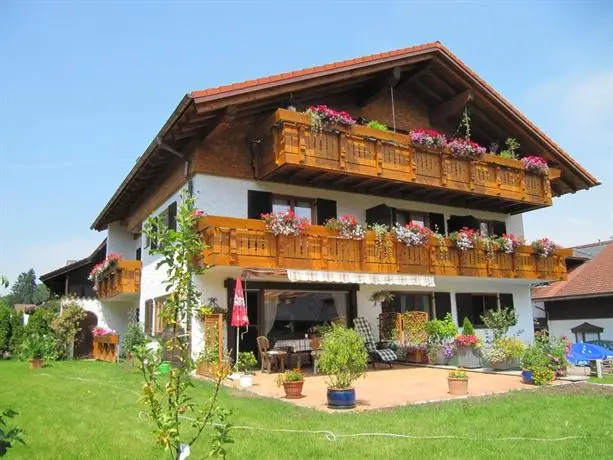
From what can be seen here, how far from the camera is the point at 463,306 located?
1977 centimetres

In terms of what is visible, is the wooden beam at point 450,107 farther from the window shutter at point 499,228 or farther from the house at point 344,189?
the window shutter at point 499,228

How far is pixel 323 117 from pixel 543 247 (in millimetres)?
10060

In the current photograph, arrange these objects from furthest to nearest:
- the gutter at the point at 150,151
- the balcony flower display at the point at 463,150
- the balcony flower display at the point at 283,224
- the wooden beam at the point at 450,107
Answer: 1. the wooden beam at the point at 450,107
2. the balcony flower display at the point at 463,150
3. the balcony flower display at the point at 283,224
4. the gutter at the point at 150,151

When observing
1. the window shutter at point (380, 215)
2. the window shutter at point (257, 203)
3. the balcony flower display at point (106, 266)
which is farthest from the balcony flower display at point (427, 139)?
the balcony flower display at point (106, 266)

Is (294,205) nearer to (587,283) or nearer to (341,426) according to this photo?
(341,426)

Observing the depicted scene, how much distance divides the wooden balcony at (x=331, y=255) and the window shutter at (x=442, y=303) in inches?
82.0

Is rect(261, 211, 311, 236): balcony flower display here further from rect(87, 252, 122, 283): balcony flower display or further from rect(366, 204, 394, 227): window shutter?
rect(87, 252, 122, 283): balcony flower display

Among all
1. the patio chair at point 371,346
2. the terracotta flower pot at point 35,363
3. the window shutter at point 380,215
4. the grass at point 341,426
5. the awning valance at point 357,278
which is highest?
the window shutter at point 380,215

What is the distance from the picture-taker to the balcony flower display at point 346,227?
14492 millimetres

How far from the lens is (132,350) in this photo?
374 centimetres

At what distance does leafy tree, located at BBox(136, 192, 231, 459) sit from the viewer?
145 inches

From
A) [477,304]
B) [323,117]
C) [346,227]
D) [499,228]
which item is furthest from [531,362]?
[499,228]

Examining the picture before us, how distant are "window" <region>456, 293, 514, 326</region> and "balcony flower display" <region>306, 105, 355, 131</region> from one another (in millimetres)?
8470

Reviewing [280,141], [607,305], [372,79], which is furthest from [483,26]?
[607,305]
